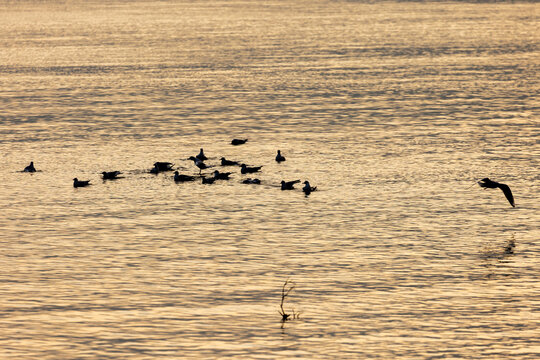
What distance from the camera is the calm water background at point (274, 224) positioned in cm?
3162

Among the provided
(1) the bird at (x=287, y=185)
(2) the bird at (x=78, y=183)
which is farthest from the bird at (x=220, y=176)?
(2) the bird at (x=78, y=183)

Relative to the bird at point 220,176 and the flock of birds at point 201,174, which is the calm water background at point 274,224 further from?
the bird at point 220,176

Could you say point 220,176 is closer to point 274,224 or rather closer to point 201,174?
point 201,174

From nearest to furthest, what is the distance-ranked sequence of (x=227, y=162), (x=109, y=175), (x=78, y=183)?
(x=78, y=183), (x=109, y=175), (x=227, y=162)

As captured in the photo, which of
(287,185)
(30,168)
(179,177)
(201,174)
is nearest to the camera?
(287,185)

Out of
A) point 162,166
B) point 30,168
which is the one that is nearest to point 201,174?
point 162,166

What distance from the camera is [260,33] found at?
7362 inches

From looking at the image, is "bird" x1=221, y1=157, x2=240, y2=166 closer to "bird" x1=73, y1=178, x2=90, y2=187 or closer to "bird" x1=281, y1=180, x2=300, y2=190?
"bird" x1=281, y1=180, x2=300, y2=190

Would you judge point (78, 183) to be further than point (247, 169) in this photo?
No

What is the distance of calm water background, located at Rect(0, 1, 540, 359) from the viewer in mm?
31625

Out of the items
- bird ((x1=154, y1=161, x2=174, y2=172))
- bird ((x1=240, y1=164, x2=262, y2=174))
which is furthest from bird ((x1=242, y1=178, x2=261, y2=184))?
bird ((x1=154, y1=161, x2=174, y2=172))

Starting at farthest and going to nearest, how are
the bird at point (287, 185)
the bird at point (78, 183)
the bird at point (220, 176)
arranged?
the bird at point (220, 176) < the bird at point (78, 183) < the bird at point (287, 185)

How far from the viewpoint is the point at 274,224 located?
45375 millimetres

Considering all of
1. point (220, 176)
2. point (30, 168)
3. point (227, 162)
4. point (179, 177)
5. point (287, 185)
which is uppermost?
point (30, 168)
